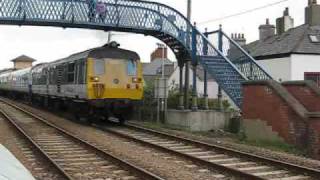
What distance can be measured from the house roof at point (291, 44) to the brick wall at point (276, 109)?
13403mm

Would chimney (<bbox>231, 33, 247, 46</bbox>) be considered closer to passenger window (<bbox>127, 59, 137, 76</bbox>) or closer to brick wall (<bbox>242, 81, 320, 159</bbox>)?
passenger window (<bbox>127, 59, 137, 76</bbox>)

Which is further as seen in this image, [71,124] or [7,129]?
[71,124]

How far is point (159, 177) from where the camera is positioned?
9938mm

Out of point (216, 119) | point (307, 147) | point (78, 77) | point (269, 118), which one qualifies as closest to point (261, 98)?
point (269, 118)

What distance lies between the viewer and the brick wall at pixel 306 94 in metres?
16.0

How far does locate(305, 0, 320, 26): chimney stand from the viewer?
109 ft

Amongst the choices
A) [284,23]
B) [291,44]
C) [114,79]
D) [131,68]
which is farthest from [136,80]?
[284,23]

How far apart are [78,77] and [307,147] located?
11.0m

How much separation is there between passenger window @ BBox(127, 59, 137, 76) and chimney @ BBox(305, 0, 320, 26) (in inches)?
588

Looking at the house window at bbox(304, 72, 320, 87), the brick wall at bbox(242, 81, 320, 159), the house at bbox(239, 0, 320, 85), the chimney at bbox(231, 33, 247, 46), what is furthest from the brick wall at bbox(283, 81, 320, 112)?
the chimney at bbox(231, 33, 247, 46)

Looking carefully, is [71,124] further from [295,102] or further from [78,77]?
[295,102]

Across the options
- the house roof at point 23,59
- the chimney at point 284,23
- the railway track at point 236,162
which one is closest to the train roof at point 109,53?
the railway track at point 236,162

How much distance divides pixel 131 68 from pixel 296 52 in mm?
11295

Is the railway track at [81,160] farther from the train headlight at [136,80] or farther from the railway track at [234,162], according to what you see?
the train headlight at [136,80]
